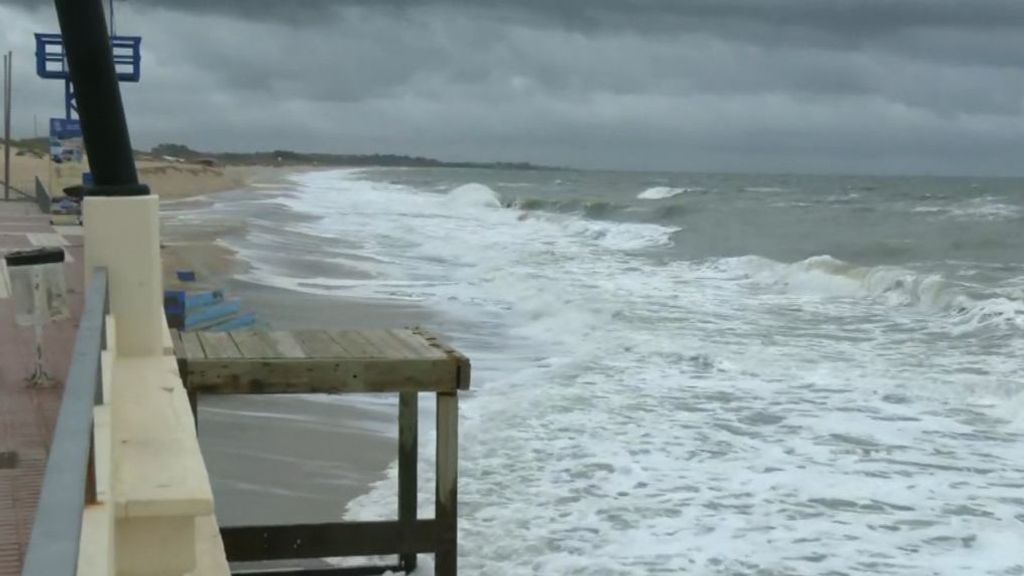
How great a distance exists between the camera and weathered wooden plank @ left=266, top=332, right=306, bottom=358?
23.5 ft

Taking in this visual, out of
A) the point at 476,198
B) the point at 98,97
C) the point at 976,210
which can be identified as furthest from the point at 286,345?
the point at 476,198

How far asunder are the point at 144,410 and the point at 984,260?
3216cm

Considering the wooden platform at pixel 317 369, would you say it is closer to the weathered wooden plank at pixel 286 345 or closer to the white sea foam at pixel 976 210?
the weathered wooden plank at pixel 286 345

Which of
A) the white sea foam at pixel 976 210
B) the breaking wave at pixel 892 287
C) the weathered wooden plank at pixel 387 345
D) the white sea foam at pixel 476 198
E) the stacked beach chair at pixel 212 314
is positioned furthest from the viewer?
the white sea foam at pixel 476 198

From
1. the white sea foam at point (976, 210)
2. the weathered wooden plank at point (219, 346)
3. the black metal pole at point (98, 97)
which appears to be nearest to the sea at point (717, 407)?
the weathered wooden plank at point (219, 346)

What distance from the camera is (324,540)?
7.42m

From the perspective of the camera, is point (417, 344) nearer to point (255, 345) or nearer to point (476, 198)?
point (255, 345)

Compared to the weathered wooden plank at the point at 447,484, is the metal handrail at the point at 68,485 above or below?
above

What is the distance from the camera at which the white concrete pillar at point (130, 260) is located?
18.5 ft

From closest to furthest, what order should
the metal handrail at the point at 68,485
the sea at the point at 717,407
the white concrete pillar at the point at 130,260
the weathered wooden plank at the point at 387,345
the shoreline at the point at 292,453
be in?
1. the metal handrail at the point at 68,485
2. the white concrete pillar at the point at 130,260
3. the weathered wooden plank at the point at 387,345
4. the sea at the point at 717,407
5. the shoreline at the point at 292,453

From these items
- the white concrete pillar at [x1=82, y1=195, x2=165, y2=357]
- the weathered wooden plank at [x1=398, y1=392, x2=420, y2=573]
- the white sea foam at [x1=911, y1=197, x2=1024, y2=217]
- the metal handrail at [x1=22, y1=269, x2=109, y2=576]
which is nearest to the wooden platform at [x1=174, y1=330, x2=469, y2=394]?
the weathered wooden plank at [x1=398, y1=392, x2=420, y2=573]

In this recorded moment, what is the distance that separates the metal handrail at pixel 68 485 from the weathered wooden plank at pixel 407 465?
15.3 feet

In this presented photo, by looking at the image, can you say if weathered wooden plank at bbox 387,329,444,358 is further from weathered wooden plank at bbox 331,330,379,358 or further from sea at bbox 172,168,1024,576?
sea at bbox 172,168,1024,576

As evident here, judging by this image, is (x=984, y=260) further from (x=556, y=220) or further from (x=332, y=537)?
(x=332, y=537)
